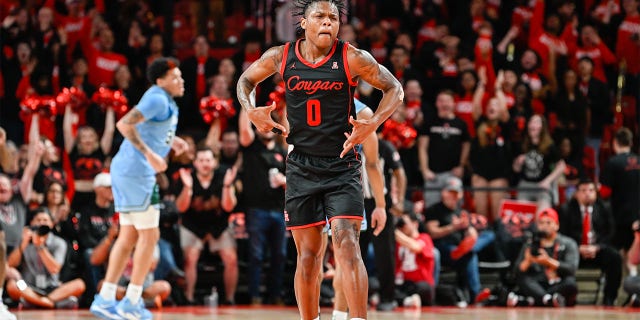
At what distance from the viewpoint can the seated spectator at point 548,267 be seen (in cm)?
1245

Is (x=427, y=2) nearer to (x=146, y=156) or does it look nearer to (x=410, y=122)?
(x=410, y=122)

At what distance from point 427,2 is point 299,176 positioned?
10.9 metres

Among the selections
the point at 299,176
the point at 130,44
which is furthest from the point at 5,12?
the point at 299,176

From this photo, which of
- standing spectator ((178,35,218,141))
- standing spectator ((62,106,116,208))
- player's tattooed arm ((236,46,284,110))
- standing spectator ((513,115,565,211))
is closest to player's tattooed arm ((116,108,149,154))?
player's tattooed arm ((236,46,284,110))

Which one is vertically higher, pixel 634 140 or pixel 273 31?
pixel 273 31

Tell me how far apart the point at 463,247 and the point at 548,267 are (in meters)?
1.00

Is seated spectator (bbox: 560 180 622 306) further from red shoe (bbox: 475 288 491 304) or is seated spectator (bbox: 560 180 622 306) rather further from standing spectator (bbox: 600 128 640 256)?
red shoe (bbox: 475 288 491 304)

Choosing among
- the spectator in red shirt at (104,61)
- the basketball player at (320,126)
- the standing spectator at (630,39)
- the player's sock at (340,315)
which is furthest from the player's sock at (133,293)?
the standing spectator at (630,39)

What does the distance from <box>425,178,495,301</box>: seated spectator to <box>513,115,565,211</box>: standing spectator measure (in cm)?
105

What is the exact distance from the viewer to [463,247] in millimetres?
12906

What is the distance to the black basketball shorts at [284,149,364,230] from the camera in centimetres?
701

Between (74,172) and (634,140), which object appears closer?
(74,172)

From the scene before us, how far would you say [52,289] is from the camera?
39.0ft

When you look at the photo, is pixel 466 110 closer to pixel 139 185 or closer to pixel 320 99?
pixel 139 185
